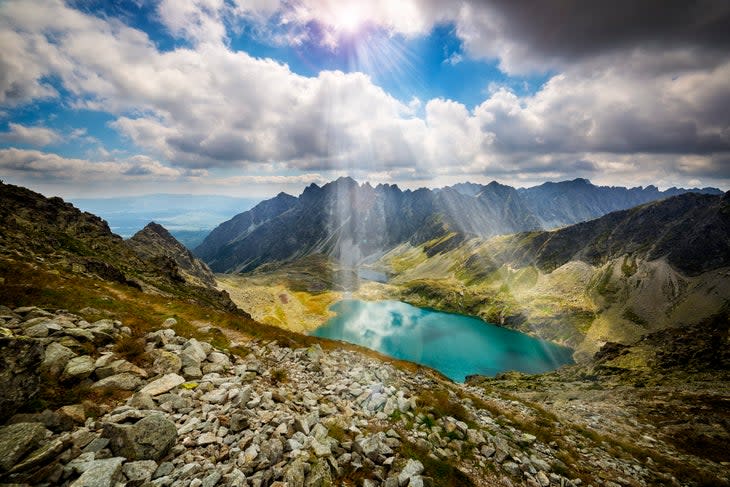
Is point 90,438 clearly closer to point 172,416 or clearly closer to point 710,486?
point 172,416

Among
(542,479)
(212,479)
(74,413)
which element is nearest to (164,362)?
(74,413)

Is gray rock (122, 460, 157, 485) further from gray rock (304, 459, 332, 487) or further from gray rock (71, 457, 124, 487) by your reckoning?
gray rock (304, 459, 332, 487)

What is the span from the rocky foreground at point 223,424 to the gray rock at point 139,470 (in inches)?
1.1

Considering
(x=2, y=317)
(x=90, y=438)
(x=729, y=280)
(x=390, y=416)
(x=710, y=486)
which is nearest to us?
(x=90, y=438)

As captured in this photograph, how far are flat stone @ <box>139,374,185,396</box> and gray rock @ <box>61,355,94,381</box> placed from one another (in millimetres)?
2202

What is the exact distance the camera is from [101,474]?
8289 millimetres

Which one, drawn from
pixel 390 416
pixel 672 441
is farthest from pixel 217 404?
pixel 672 441

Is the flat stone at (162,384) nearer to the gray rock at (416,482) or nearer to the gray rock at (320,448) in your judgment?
the gray rock at (320,448)

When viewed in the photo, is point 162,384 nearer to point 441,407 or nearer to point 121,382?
point 121,382

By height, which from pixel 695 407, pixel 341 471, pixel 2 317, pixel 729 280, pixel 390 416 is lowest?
pixel 729 280

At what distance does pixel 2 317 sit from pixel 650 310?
267407 millimetres

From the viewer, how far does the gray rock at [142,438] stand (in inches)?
368

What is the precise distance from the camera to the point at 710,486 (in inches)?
963

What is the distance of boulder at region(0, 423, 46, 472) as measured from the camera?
786 cm
